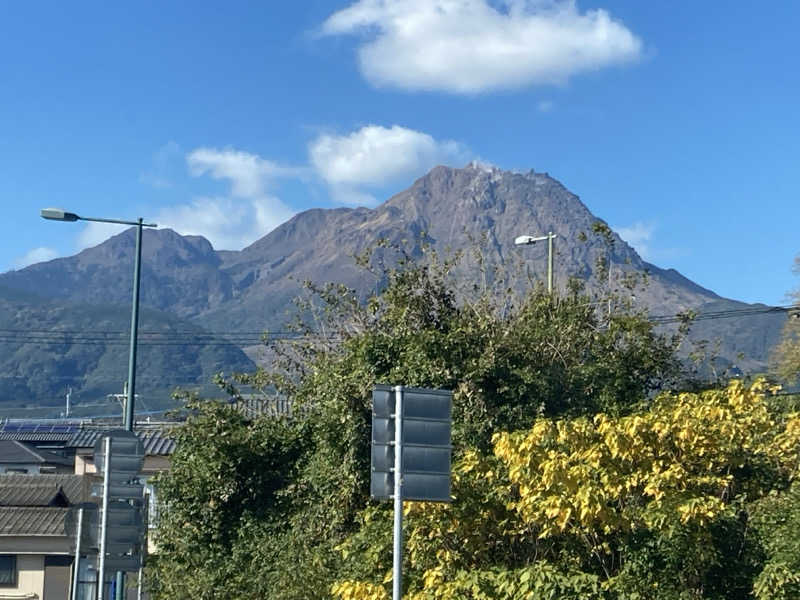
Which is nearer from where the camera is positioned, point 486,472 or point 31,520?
point 486,472

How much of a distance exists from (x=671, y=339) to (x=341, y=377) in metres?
7.23

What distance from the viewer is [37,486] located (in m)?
46.5

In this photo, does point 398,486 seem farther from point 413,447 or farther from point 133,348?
point 133,348

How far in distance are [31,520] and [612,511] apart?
3248cm

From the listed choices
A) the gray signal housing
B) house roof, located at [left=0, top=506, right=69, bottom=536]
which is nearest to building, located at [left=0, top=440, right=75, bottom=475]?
house roof, located at [left=0, top=506, right=69, bottom=536]

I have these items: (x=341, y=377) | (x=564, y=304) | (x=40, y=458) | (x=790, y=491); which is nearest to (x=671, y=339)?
(x=564, y=304)

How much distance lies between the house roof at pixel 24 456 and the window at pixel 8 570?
3177 cm

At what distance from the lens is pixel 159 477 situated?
75.2ft

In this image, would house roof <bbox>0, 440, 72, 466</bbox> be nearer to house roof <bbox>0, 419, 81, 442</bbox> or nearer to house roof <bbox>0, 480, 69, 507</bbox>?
house roof <bbox>0, 419, 81, 442</bbox>

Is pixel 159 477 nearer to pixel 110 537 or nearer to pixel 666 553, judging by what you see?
pixel 110 537

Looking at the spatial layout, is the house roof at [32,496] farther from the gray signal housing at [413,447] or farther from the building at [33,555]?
the gray signal housing at [413,447]

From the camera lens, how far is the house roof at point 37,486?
44.4m

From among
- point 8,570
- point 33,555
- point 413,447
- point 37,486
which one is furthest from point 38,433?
point 413,447

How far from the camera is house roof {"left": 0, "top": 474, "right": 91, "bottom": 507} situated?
1747 inches
